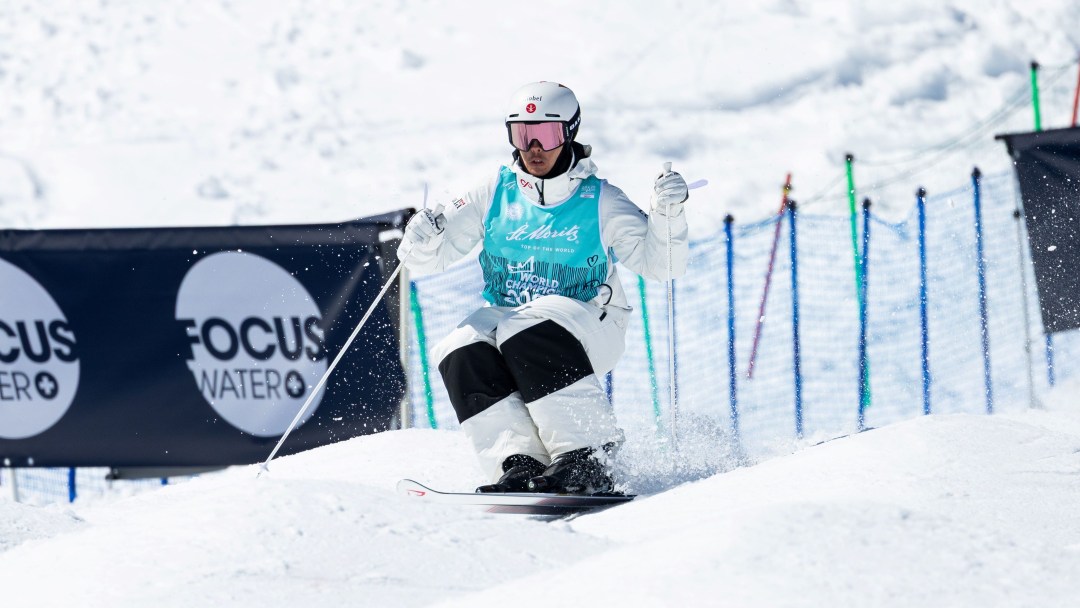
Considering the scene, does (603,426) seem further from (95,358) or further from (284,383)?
(95,358)

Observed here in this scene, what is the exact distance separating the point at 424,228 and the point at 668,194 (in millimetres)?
973

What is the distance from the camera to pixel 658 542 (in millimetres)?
2553

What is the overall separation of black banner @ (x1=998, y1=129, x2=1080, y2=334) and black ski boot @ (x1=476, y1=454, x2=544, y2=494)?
3476mm

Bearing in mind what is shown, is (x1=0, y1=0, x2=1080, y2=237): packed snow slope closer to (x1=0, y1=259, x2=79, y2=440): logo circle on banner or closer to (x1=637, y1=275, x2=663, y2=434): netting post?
(x1=637, y1=275, x2=663, y2=434): netting post

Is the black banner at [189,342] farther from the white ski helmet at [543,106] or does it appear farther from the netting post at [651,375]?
the white ski helmet at [543,106]

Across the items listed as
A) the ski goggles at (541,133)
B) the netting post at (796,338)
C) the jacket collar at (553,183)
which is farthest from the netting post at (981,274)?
the ski goggles at (541,133)

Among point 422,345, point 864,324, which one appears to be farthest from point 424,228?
point 864,324

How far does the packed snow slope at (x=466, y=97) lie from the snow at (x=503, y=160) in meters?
0.06

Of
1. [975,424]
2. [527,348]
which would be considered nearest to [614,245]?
[527,348]

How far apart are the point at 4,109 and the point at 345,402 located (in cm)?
1344

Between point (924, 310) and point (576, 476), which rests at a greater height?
point (924, 310)

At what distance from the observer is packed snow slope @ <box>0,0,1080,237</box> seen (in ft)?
46.9

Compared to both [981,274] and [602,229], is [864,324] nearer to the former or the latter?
[981,274]

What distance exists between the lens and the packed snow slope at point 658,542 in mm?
2215
